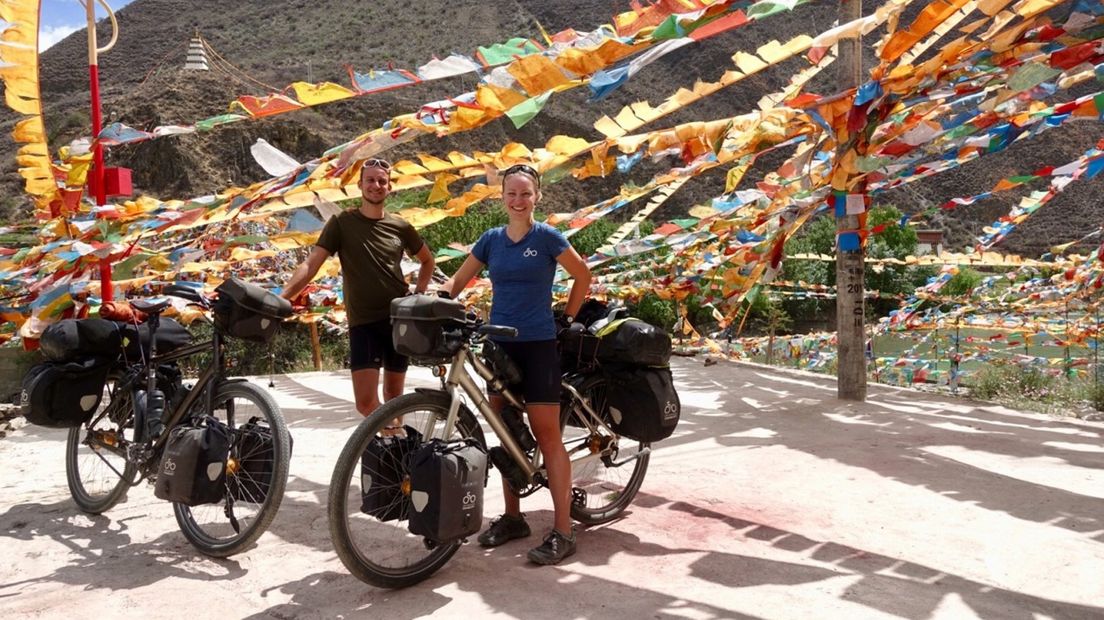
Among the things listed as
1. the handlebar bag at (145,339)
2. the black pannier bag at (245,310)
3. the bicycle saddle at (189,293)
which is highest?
the bicycle saddle at (189,293)

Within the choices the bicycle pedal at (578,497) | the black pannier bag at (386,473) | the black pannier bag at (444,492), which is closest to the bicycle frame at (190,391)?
the black pannier bag at (386,473)

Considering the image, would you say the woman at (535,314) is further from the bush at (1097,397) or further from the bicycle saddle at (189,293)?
the bush at (1097,397)

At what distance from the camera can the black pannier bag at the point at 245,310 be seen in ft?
11.9

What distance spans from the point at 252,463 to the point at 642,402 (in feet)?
5.74

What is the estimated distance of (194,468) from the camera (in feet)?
11.5

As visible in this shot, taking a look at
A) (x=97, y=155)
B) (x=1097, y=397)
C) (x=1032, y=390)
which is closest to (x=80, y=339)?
(x=97, y=155)

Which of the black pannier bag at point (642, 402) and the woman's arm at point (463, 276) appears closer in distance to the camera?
the woman's arm at point (463, 276)

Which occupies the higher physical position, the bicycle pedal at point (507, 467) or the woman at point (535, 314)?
the woman at point (535, 314)

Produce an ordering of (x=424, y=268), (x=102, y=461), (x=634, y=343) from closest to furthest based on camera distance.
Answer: (x=634, y=343), (x=102, y=461), (x=424, y=268)

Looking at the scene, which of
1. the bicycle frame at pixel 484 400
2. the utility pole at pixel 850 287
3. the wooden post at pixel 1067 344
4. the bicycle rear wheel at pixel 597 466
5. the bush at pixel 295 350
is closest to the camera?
the bicycle frame at pixel 484 400

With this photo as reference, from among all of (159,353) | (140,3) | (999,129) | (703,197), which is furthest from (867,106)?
(140,3)

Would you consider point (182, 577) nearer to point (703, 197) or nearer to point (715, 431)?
point (715, 431)

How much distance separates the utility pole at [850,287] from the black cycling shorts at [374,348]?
4.57 meters

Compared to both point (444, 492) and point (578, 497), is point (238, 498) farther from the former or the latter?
point (578, 497)
